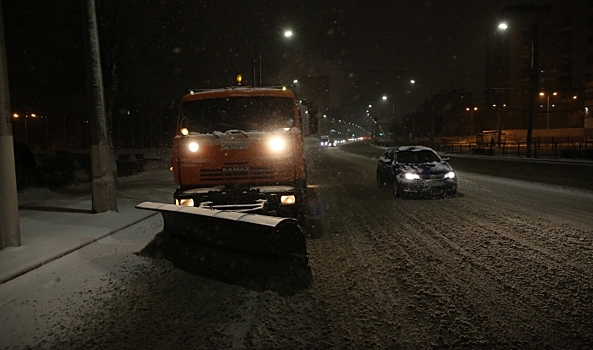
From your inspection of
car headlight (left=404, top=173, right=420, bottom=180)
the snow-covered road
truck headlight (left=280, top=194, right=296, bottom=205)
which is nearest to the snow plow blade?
the snow-covered road

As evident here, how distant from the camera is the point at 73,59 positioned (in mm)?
17094

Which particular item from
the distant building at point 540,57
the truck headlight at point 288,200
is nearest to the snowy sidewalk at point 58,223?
the truck headlight at point 288,200

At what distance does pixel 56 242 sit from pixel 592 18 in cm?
8349

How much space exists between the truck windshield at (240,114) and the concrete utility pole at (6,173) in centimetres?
300

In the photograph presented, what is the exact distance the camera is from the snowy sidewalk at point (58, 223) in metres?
6.88

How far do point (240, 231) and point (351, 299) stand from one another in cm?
183

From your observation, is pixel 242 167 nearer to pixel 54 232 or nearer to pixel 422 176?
pixel 54 232

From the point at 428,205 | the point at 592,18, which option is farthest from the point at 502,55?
the point at 428,205

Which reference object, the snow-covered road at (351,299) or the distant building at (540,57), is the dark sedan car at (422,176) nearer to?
the snow-covered road at (351,299)

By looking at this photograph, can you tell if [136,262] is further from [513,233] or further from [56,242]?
[513,233]

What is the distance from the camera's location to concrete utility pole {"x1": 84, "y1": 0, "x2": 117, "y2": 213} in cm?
1020

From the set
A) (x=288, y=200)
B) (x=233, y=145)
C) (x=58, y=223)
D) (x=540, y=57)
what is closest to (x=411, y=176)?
(x=288, y=200)

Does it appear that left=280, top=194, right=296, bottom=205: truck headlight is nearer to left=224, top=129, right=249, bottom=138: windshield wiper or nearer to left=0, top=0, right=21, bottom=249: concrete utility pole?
left=224, top=129, right=249, bottom=138: windshield wiper

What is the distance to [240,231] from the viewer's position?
618 cm
